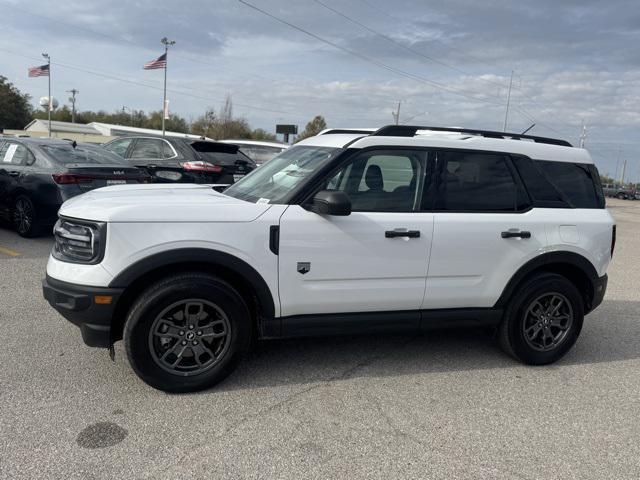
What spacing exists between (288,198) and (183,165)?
6869mm

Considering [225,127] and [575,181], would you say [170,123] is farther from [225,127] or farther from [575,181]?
[575,181]

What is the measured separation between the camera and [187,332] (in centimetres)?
351

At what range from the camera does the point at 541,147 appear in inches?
174

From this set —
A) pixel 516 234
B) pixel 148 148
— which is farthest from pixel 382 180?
pixel 148 148

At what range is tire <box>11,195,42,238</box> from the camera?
7945 millimetres

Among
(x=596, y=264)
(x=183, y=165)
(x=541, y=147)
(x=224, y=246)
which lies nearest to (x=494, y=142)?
(x=541, y=147)

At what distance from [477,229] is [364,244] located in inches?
37.5

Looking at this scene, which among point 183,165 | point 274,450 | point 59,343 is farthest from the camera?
point 183,165

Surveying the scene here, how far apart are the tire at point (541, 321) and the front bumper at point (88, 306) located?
304cm

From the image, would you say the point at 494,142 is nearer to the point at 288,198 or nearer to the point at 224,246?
the point at 288,198

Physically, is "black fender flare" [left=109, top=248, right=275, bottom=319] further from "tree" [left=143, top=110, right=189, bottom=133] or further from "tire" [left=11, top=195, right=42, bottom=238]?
"tree" [left=143, top=110, right=189, bottom=133]

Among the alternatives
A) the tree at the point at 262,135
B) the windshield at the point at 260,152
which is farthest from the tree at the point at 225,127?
the windshield at the point at 260,152

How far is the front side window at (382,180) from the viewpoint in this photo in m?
3.82

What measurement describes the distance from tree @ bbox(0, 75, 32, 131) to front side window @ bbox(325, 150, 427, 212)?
75.6 m
